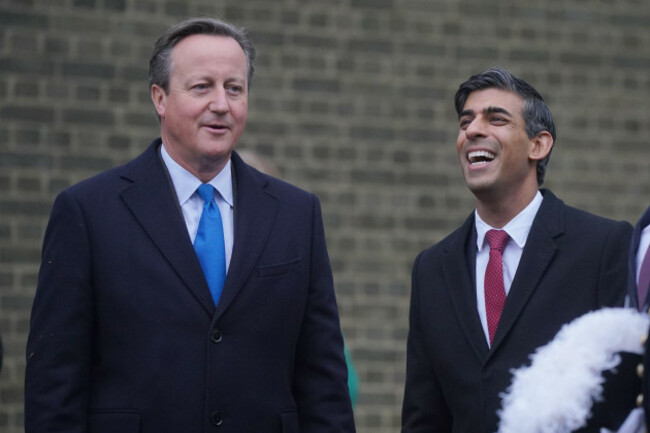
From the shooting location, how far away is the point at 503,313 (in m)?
4.84

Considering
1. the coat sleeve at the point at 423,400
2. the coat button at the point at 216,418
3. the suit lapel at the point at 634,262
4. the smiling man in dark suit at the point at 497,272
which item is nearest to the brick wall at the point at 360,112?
the smiling man in dark suit at the point at 497,272

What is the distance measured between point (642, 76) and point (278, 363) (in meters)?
5.96

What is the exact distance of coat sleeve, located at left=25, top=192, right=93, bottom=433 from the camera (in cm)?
434

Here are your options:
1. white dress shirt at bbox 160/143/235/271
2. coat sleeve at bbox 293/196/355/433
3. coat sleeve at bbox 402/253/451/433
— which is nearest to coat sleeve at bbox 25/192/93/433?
white dress shirt at bbox 160/143/235/271

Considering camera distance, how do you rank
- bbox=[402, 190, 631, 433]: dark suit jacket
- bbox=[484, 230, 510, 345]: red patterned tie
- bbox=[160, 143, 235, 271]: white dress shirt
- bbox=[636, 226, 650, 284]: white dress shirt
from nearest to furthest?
bbox=[636, 226, 650, 284]: white dress shirt → bbox=[160, 143, 235, 271]: white dress shirt → bbox=[402, 190, 631, 433]: dark suit jacket → bbox=[484, 230, 510, 345]: red patterned tie

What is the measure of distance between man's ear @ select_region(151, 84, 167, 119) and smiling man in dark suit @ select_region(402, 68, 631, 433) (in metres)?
1.19

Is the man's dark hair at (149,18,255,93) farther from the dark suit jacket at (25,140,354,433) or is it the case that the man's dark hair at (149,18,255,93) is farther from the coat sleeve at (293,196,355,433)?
the coat sleeve at (293,196,355,433)

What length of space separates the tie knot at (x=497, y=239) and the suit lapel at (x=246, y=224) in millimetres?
852

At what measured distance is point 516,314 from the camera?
4.81m

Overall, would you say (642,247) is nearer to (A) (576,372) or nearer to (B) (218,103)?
(A) (576,372)

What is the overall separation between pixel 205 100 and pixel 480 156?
3.78 ft

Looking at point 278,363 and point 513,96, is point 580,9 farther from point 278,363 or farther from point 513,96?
point 278,363

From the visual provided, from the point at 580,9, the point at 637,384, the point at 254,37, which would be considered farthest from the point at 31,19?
the point at 637,384

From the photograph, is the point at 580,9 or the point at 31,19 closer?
the point at 31,19
